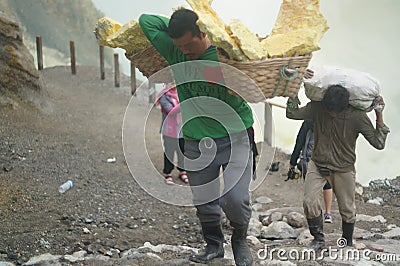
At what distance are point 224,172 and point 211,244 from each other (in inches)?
24.4

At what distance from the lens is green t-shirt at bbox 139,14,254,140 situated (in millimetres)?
3268

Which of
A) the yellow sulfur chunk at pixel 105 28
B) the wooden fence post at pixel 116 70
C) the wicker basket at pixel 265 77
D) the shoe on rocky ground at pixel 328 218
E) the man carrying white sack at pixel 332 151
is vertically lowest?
the wooden fence post at pixel 116 70

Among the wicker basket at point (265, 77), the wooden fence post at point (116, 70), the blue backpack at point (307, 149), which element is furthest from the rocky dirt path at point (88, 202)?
the wooden fence post at point (116, 70)

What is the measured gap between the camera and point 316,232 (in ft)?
14.4

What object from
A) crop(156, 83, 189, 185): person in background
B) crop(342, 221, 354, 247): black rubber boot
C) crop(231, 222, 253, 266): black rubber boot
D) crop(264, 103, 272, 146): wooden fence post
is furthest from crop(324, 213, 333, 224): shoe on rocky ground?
crop(264, 103, 272, 146): wooden fence post

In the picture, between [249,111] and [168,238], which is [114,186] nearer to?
[168,238]

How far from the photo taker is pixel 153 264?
12.0ft

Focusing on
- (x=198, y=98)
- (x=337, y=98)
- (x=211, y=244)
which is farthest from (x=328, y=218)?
(x=198, y=98)

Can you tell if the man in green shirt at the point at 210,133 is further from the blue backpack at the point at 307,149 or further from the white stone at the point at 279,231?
the blue backpack at the point at 307,149

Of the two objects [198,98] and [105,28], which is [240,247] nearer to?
[198,98]

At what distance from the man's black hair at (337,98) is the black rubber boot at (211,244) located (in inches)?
51.9

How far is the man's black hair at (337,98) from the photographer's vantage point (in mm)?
4059

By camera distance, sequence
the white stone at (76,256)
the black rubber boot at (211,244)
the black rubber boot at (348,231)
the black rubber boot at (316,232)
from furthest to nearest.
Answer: the black rubber boot at (348,231) → the black rubber boot at (316,232) → the white stone at (76,256) → the black rubber boot at (211,244)

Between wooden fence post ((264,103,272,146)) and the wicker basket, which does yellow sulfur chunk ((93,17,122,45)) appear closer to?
the wicker basket
